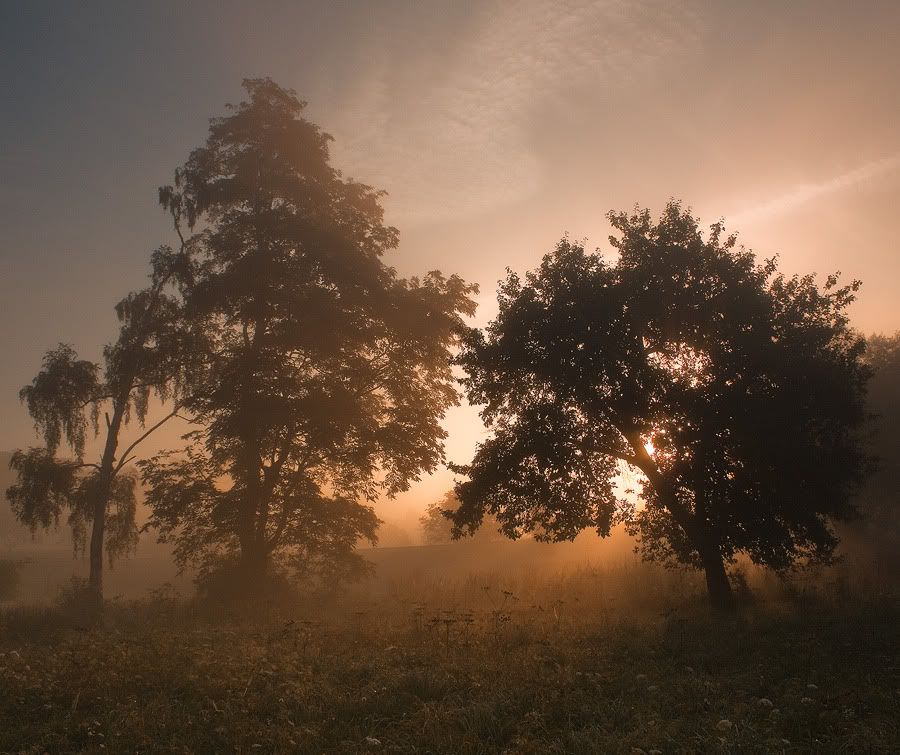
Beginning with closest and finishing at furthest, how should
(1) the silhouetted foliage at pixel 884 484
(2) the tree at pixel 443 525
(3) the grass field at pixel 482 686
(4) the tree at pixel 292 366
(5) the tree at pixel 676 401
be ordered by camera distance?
(3) the grass field at pixel 482 686 → (5) the tree at pixel 676 401 → (4) the tree at pixel 292 366 → (1) the silhouetted foliage at pixel 884 484 → (2) the tree at pixel 443 525

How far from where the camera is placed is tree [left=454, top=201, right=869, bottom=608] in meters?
15.0

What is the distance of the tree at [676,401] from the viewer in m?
15.0

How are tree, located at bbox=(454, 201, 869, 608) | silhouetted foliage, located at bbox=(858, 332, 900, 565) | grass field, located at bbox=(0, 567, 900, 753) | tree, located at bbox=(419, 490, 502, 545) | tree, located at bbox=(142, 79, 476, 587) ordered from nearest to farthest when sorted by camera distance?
grass field, located at bbox=(0, 567, 900, 753) → tree, located at bbox=(454, 201, 869, 608) → tree, located at bbox=(142, 79, 476, 587) → silhouetted foliage, located at bbox=(858, 332, 900, 565) → tree, located at bbox=(419, 490, 502, 545)

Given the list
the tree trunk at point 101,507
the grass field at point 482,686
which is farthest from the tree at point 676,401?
the tree trunk at point 101,507

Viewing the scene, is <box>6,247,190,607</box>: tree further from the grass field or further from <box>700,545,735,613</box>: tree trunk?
<box>700,545,735,613</box>: tree trunk

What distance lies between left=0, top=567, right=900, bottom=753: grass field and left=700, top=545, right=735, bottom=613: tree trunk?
0.98 m

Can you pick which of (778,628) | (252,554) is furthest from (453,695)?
(252,554)

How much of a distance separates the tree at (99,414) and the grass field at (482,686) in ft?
26.2

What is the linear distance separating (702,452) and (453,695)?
10700 millimetres

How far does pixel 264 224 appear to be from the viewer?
22.5 m

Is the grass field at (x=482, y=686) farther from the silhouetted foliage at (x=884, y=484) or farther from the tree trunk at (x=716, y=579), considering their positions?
the silhouetted foliage at (x=884, y=484)

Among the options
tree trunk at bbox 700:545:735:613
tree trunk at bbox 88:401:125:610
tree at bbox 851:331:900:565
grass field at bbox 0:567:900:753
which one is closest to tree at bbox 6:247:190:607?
tree trunk at bbox 88:401:125:610

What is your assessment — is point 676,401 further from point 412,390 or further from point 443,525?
point 443,525

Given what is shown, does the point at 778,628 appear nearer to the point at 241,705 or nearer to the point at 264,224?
the point at 241,705
